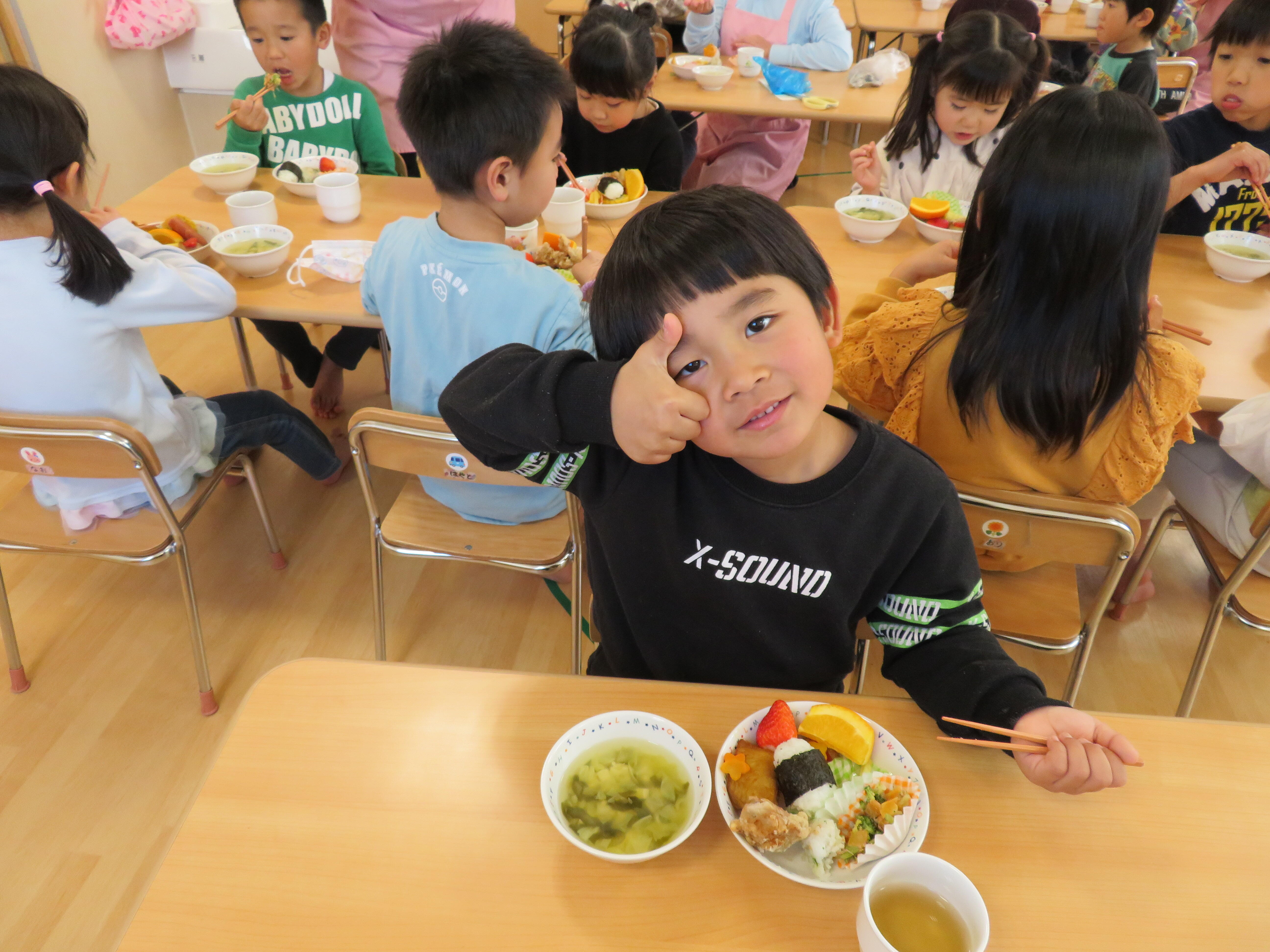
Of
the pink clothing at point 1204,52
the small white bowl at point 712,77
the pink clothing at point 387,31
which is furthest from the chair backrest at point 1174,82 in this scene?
the pink clothing at point 387,31

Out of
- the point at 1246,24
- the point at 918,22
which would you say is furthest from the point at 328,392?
the point at 918,22

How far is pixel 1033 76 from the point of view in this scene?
210cm

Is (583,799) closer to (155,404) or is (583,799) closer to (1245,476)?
(155,404)

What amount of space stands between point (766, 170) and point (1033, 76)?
1.26m

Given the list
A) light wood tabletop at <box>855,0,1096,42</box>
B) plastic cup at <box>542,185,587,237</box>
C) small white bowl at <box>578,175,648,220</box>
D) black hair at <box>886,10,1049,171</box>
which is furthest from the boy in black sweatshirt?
light wood tabletop at <box>855,0,1096,42</box>

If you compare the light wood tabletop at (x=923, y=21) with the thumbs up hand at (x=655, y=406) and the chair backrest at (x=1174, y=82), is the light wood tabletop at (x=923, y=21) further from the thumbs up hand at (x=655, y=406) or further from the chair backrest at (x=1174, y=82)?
the thumbs up hand at (x=655, y=406)

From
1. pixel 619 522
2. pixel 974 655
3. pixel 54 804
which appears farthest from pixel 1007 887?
pixel 54 804

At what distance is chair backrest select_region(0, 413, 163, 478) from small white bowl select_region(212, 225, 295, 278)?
1.63 ft

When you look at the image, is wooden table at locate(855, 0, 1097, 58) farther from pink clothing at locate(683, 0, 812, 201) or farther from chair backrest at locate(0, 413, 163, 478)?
chair backrest at locate(0, 413, 163, 478)

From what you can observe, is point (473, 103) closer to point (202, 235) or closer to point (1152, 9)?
point (202, 235)

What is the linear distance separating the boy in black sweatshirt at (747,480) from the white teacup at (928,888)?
0.55ft

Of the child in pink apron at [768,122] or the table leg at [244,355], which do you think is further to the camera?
the child in pink apron at [768,122]

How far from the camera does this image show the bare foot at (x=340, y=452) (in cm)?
227

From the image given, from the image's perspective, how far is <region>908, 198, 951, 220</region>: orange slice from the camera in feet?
6.31
